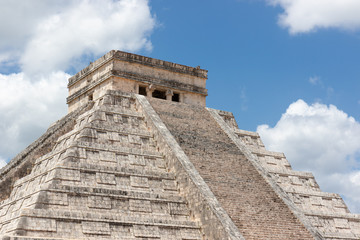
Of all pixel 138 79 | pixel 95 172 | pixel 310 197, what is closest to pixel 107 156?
pixel 95 172

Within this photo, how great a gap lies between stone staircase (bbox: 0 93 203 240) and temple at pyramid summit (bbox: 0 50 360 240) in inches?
1.0

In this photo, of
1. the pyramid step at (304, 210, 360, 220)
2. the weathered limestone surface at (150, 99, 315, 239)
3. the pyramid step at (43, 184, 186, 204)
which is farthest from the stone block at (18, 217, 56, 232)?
the pyramid step at (304, 210, 360, 220)

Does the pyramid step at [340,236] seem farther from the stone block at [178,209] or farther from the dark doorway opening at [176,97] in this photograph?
the dark doorway opening at [176,97]

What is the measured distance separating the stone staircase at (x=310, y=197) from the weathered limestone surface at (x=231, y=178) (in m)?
1.05

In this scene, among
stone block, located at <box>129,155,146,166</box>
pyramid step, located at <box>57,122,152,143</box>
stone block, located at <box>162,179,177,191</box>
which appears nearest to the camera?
stone block, located at <box>162,179,177,191</box>

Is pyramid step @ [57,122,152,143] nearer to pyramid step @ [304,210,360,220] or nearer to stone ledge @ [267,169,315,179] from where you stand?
stone ledge @ [267,169,315,179]

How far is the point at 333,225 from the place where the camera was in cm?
1644

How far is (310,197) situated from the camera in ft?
56.3

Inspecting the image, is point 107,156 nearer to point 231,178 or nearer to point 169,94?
point 231,178

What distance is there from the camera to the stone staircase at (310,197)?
53.2 ft

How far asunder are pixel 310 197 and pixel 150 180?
586 centimetres

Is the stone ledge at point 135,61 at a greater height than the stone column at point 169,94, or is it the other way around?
the stone ledge at point 135,61

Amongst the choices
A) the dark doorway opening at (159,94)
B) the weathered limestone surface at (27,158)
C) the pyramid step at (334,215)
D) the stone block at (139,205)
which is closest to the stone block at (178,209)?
the stone block at (139,205)

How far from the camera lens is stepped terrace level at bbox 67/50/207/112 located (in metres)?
19.7
